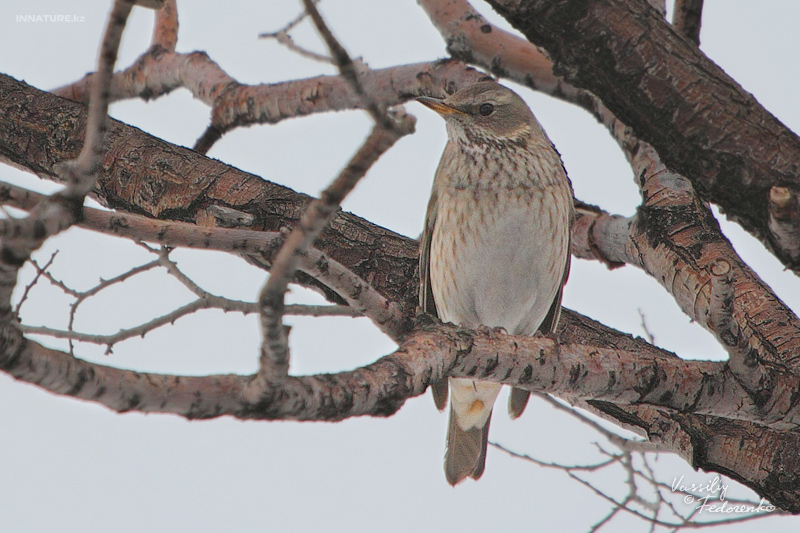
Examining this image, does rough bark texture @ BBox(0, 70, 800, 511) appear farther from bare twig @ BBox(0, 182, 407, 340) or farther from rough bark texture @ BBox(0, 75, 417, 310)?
bare twig @ BBox(0, 182, 407, 340)

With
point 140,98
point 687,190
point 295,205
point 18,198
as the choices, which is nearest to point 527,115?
point 687,190

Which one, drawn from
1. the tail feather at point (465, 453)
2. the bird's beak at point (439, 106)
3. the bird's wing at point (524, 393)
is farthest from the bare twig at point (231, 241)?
the tail feather at point (465, 453)

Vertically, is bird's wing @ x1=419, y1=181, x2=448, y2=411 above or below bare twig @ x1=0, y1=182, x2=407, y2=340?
above

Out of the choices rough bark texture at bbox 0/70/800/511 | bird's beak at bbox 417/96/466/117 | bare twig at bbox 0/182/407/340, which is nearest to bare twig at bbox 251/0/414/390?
rough bark texture at bbox 0/70/800/511

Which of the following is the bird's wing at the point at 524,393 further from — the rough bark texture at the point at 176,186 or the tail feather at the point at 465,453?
the rough bark texture at the point at 176,186

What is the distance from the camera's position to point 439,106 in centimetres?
484

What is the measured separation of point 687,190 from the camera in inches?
170

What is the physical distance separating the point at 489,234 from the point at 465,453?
1520 mm

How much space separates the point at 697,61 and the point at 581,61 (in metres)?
0.40

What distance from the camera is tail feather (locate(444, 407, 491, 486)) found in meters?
5.32

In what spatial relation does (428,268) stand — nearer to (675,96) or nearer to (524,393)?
(524,393)

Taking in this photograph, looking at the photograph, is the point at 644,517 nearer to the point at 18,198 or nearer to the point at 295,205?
the point at 295,205

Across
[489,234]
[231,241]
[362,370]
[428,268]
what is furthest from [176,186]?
[362,370]

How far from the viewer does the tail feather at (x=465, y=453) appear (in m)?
5.32
